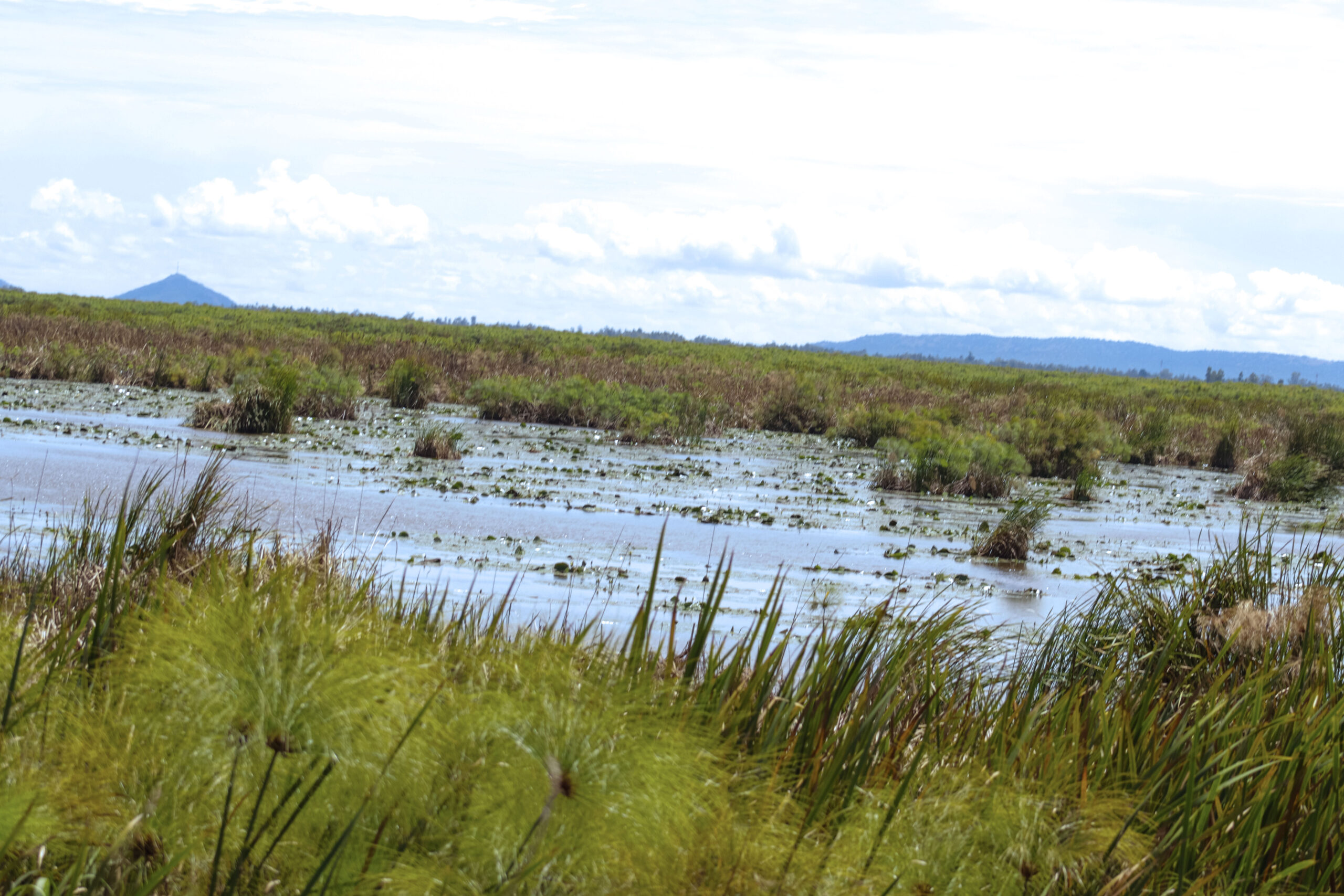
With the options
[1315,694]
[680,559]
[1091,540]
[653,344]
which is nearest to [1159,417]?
[1091,540]

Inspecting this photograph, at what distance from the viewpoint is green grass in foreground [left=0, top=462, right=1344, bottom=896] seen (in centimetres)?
227

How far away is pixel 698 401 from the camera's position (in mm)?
32938

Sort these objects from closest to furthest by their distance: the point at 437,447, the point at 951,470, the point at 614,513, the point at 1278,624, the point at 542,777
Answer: the point at 542,777 → the point at 1278,624 → the point at 614,513 → the point at 437,447 → the point at 951,470

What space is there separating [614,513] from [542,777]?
1466 centimetres

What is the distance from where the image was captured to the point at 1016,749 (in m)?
3.72

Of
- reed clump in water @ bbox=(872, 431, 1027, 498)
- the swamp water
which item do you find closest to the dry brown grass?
the swamp water

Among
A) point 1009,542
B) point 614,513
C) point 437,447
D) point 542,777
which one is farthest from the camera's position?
point 437,447

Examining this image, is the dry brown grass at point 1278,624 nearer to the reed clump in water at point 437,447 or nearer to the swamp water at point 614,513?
the swamp water at point 614,513

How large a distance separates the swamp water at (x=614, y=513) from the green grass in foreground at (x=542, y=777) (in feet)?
11.7

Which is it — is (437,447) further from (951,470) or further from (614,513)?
(951,470)

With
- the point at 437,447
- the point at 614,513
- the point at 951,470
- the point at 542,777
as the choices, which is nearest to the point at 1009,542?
the point at 614,513

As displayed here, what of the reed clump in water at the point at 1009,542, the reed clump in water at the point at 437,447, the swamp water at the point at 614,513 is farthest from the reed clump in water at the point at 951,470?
the reed clump in water at the point at 437,447

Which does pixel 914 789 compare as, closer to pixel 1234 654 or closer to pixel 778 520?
pixel 1234 654

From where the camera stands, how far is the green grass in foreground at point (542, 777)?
227 cm
